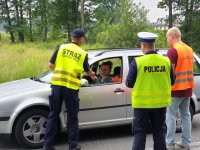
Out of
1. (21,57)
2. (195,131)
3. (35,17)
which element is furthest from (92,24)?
(195,131)

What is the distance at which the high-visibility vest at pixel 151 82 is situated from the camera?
458 centimetres

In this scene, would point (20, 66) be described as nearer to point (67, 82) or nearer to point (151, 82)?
point (67, 82)

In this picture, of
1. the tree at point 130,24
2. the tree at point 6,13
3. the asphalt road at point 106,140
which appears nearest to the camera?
the asphalt road at point 106,140

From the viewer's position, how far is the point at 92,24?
44.3 m

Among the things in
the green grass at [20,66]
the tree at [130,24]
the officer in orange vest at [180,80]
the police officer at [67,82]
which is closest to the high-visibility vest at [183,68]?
the officer in orange vest at [180,80]

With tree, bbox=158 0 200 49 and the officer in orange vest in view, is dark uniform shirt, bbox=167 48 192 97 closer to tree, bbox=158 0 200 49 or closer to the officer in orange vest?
the officer in orange vest

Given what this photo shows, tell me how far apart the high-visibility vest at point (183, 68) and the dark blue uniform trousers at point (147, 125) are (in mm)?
989

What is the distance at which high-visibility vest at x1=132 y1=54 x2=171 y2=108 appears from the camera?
4582mm

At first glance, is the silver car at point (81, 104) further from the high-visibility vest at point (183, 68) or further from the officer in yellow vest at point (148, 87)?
the officer in yellow vest at point (148, 87)

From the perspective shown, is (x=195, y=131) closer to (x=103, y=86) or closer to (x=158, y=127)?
(x=103, y=86)

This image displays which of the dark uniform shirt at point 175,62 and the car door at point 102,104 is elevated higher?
the dark uniform shirt at point 175,62

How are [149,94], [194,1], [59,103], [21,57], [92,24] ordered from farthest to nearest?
[92,24] → [194,1] → [21,57] → [59,103] → [149,94]

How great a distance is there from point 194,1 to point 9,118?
3612cm

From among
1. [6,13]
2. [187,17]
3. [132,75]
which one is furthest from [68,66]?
[6,13]
